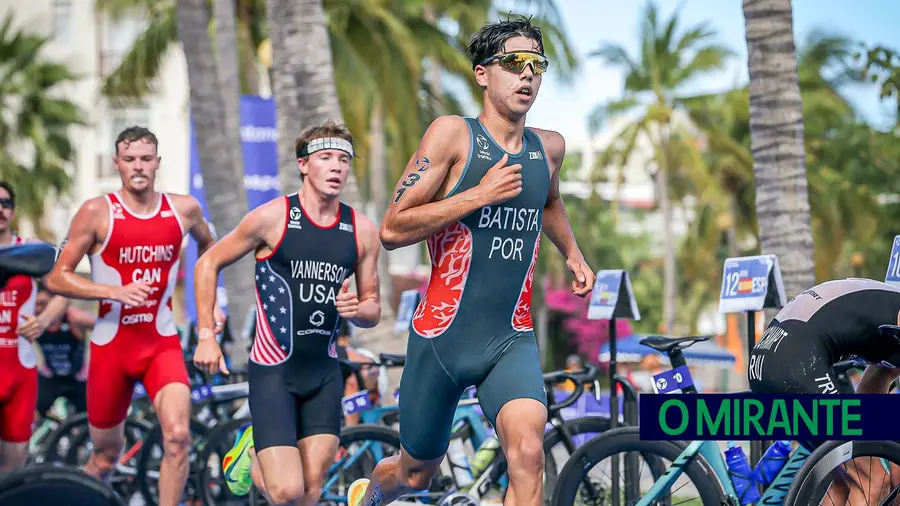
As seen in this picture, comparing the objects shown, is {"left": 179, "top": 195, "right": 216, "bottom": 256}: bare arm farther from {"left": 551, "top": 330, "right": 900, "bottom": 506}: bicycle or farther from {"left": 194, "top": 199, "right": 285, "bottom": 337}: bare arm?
Answer: {"left": 551, "top": 330, "right": 900, "bottom": 506}: bicycle

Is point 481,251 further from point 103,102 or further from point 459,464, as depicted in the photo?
point 103,102

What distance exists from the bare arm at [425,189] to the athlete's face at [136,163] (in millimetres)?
3094

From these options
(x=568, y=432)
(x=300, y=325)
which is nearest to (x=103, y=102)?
(x=568, y=432)

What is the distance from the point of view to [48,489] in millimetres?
4094

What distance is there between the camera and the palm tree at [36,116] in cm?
3209

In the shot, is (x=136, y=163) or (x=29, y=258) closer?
(x=29, y=258)

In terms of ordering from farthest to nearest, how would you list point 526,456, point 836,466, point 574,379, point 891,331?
point 574,379, point 836,466, point 891,331, point 526,456

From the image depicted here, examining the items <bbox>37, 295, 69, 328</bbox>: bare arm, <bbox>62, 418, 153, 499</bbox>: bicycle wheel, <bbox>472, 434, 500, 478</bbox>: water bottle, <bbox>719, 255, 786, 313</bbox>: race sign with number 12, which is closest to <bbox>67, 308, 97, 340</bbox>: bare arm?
<bbox>62, 418, 153, 499</bbox>: bicycle wheel

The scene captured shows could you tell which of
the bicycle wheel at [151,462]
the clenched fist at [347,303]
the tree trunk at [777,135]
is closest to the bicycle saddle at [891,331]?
the clenched fist at [347,303]

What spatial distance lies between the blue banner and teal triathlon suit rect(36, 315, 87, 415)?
9455 millimetres

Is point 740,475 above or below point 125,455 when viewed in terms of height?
above

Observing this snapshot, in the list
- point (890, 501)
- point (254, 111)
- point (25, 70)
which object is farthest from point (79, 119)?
point (890, 501)

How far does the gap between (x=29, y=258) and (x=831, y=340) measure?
3.32 metres

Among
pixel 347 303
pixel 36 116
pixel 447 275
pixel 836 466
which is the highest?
pixel 36 116
